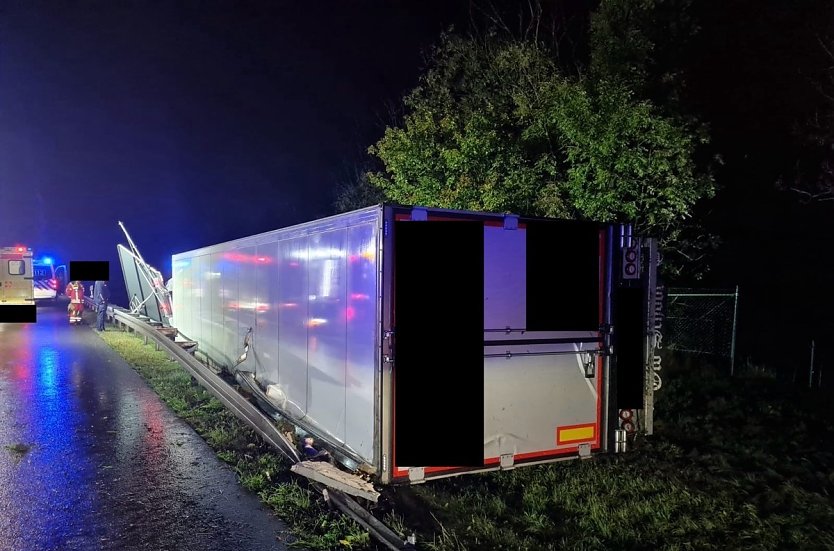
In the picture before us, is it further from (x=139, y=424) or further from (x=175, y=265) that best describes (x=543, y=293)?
(x=175, y=265)

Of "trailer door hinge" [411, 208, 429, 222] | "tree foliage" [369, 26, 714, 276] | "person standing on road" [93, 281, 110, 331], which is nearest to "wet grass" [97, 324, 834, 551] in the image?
"trailer door hinge" [411, 208, 429, 222]

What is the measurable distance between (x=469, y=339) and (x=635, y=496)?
192 centimetres

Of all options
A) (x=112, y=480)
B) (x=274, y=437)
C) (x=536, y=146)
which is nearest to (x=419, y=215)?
(x=274, y=437)

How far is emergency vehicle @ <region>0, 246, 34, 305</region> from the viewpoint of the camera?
22.6 m

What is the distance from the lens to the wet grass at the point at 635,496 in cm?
419

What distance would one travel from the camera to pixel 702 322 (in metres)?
10.6

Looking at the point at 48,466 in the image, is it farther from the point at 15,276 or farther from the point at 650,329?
the point at 15,276

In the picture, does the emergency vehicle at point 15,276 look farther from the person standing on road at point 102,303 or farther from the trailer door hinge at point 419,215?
the trailer door hinge at point 419,215

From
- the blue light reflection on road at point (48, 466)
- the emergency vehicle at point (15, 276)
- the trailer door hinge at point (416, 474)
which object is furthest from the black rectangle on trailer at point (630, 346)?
the emergency vehicle at point (15, 276)

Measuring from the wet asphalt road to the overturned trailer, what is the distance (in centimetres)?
108

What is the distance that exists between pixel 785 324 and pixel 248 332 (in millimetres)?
13309

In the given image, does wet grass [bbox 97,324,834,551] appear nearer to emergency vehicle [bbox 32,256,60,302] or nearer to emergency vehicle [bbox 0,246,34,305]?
emergency vehicle [bbox 0,246,34,305]

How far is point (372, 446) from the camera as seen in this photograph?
15.4 feet

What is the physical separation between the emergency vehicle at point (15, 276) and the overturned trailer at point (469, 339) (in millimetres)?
21862
